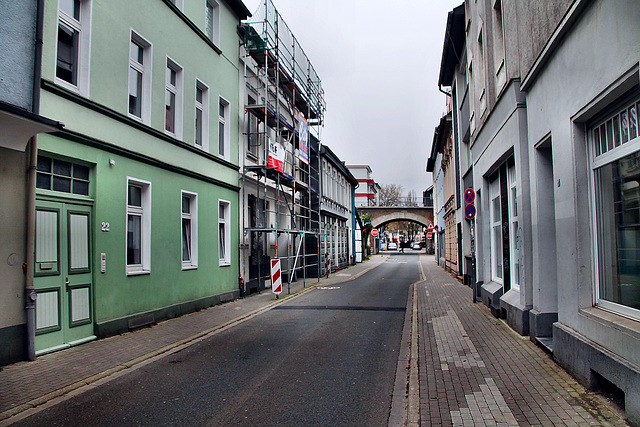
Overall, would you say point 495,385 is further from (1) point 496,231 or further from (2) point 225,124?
(2) point 225,124

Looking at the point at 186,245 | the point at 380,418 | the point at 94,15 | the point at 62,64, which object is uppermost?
the point at 94,15

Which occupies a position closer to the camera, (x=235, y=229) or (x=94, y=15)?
(x=94, y=15)

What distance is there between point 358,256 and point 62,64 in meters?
38.6

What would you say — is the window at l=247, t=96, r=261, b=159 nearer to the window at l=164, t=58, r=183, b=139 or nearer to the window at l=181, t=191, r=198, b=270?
the window at l=181, t=191, r=198, b=270

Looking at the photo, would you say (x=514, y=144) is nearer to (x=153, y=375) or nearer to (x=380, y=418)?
(x=380, y=418)

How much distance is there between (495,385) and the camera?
567cm

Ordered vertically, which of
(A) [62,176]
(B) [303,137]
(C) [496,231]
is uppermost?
(B) [303,137]

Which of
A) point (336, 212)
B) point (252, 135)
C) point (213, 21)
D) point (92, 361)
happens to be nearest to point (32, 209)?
point (92, 361)

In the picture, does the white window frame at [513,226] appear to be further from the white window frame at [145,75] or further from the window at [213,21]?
the window at [213,21]

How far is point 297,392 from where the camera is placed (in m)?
5.67

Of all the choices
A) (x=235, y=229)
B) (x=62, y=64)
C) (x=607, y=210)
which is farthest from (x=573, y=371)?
(x=235, y=229)

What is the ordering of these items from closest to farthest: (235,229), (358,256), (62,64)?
(62,64)
(235,229)
(358,256)

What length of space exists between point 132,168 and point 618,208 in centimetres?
841

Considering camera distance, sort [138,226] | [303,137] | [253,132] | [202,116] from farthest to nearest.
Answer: [303,137]
[253,132]
[202,116]
[138,226]
